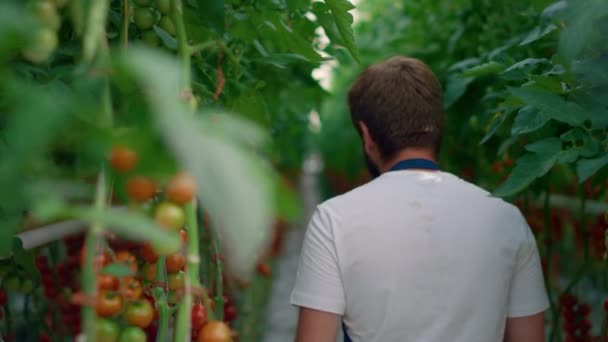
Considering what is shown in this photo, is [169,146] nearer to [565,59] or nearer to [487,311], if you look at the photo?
[565,59]

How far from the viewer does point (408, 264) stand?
4.58 ft

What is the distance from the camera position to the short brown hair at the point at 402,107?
4.95 feet

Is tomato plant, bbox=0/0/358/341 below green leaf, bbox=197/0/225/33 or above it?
below

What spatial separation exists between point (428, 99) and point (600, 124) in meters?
0.42

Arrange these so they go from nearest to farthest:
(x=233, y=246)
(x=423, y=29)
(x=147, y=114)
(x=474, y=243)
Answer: (x=233, y=246) < (x=147, y=114) < (x=474, y=243) < (x=423, y=29)

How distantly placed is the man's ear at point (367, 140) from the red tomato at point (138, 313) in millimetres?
851

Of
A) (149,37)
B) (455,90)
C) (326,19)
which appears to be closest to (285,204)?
(149,37)

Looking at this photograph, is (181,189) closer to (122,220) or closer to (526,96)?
(122,220)

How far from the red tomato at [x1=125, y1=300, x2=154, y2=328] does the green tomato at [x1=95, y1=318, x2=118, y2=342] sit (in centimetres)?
6

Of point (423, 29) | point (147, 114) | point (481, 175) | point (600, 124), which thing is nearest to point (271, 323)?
point (481, 175)

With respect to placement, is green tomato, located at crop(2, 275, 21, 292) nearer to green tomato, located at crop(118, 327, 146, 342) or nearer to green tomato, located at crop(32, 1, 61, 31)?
green tomato, located at crop(118, 327, 146, 342)

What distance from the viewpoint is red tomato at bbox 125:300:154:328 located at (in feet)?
2.67

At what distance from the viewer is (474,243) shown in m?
1.42

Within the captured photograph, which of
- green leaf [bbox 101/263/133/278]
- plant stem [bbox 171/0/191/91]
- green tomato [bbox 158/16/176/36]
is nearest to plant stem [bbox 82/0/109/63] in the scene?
plant stem [bbox 171/0/191/91]
